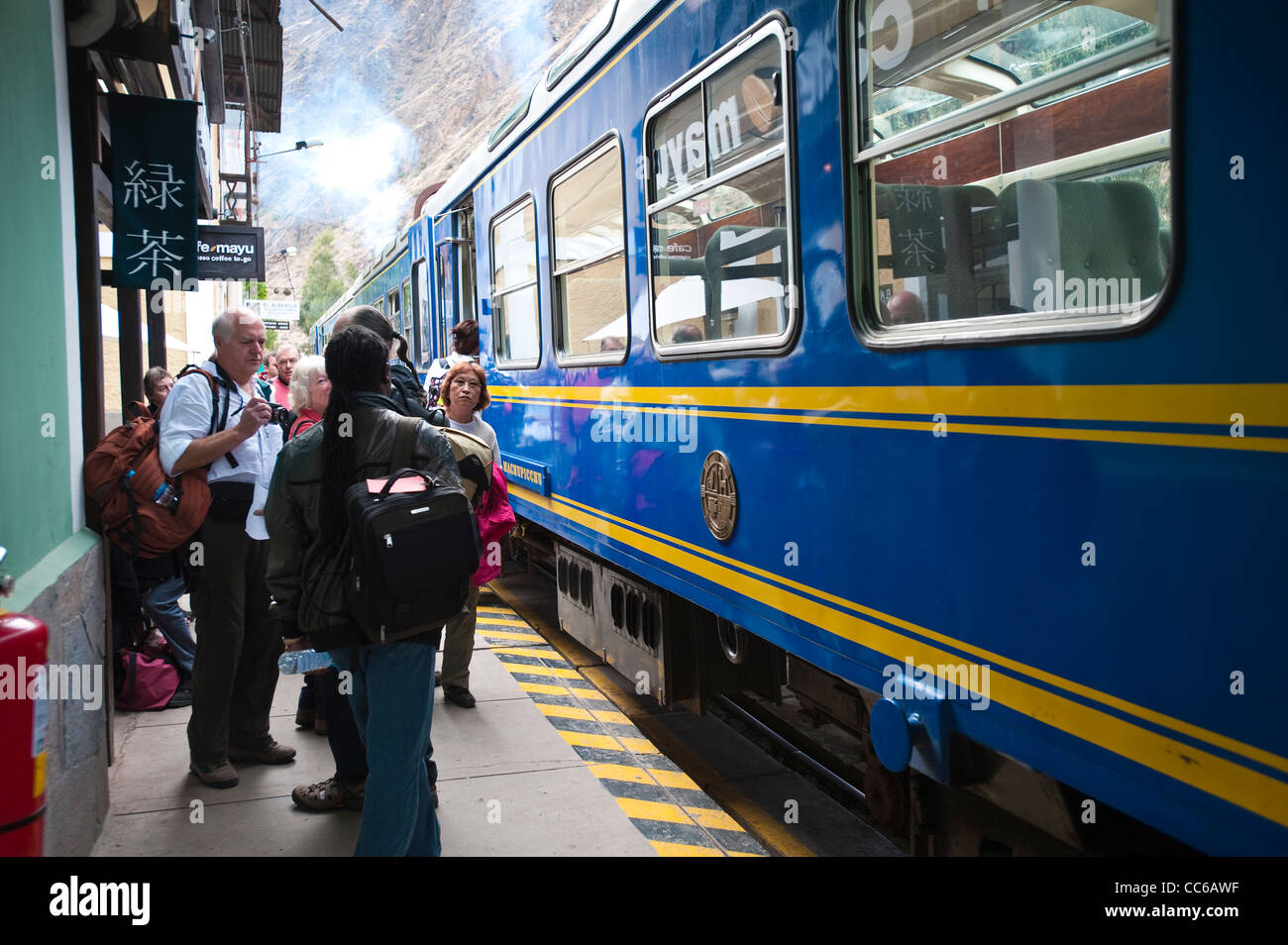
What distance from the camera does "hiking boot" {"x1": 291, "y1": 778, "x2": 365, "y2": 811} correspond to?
3986mm

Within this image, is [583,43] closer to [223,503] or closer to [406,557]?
[223,503]

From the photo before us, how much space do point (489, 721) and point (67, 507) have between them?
2.21 metres

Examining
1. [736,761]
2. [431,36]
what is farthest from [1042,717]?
[431,36]

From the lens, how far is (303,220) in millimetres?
111312

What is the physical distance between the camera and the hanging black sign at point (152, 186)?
4875mm

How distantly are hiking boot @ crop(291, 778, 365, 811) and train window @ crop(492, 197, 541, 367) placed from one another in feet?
9.50

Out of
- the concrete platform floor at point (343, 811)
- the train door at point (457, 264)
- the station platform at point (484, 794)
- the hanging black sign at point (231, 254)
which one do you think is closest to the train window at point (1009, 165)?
the station platform at point (484, 794)

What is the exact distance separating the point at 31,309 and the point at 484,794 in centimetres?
242

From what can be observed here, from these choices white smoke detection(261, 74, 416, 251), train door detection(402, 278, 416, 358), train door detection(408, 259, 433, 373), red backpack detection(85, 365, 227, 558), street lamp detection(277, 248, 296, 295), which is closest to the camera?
red backpack detection(85, 365, 227, 558)

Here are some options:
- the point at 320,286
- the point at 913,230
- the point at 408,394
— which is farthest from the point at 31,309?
the point at 320,286

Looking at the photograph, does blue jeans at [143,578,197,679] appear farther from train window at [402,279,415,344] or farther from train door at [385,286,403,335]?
train door at [385,286,403,335]
